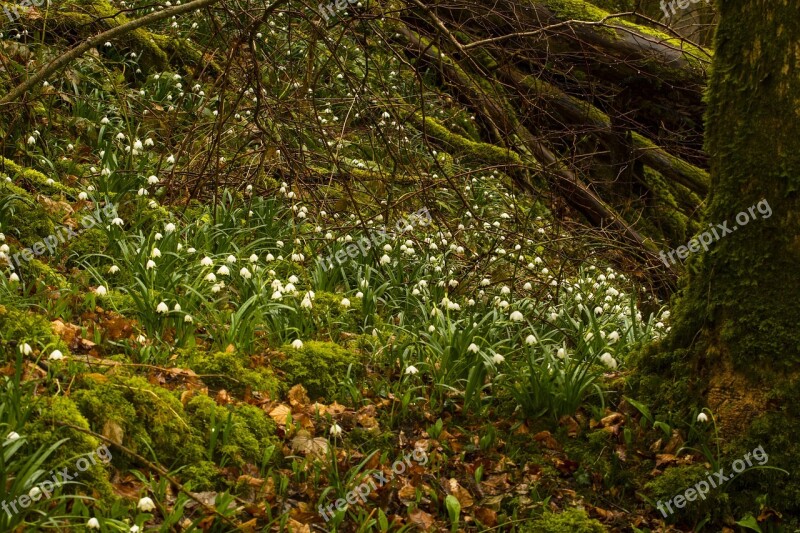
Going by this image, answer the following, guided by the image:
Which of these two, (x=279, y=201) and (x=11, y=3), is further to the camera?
(x=11, y=3)

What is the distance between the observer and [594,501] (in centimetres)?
376

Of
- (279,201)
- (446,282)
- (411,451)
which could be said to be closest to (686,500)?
(411,451)

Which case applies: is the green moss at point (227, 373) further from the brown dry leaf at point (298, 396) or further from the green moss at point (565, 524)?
the green moss at point (565, 524)

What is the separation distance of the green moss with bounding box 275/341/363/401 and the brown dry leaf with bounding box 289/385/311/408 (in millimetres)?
57

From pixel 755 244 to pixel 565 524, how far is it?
1567 mm

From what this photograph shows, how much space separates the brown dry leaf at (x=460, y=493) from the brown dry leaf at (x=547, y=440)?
23.0 inches

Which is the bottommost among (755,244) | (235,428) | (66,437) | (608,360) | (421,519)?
(421,519)

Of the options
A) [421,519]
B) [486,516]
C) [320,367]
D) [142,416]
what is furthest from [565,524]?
[142,416]

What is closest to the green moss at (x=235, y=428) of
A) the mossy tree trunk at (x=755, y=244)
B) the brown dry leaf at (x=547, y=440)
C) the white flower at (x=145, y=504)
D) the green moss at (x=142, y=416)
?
the green moss at (x=142, y=416)

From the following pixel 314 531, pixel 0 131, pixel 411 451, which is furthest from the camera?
pixel 0 131

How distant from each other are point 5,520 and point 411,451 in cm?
193

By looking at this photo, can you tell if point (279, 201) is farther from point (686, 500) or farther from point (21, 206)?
point (686, 500)

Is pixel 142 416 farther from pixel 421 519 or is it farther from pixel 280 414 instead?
pixel 421 519

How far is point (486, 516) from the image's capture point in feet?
11.7
